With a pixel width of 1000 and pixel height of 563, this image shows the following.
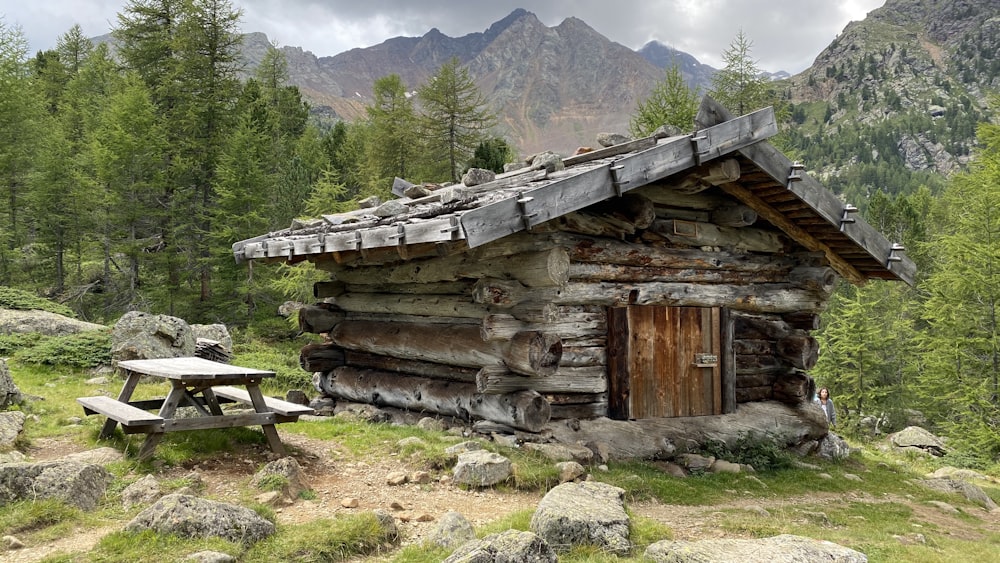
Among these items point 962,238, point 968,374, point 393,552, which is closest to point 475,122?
point 962,238

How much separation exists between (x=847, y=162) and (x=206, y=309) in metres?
136

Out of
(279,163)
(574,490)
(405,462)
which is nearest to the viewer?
(574,490)

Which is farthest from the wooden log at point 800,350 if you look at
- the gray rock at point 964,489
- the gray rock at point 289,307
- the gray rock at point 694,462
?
the gray rock at point 289,307

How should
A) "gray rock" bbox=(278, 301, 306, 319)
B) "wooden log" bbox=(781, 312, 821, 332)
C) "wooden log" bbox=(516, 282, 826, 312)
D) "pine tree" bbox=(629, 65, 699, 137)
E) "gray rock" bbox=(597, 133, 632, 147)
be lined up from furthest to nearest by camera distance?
1. "gray rock" bbox=(278, 301, 306, 319)
2. "pine tree" bbox=(629, 65, 699, 137)
3. "wooden log" bbox=(781, 312, 821, 332)
4. "gray rock" bbox=(597, 133, 632, 147)
5. "wooden log" bbox=(516, 282, 826, 312)

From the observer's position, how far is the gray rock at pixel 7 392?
8664 millimetres

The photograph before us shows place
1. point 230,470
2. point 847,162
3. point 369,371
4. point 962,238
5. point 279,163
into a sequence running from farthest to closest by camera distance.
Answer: point 847,162 < point 279,163 < point 962,238 < point 369,371 < point 230,470

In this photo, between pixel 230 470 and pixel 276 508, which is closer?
pixel 276 508

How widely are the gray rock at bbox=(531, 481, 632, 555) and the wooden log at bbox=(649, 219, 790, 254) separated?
4772 millimetres

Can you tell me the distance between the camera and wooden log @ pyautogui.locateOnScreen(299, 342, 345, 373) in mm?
11406

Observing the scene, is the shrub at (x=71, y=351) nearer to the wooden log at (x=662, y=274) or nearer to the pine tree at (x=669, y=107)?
the wooden log at (x=662, y=274)

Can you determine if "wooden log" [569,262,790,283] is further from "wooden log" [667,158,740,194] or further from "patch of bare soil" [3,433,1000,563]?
"patch of bare soil" [3,433,1000,563]

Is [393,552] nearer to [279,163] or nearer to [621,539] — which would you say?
[621,539]

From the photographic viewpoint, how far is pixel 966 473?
1231 cm

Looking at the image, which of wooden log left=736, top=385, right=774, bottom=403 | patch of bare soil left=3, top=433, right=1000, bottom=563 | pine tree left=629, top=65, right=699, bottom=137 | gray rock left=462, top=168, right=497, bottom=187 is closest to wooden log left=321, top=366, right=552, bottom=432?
patch of bare soil left=3, top=433, right=1000, bottom=563
